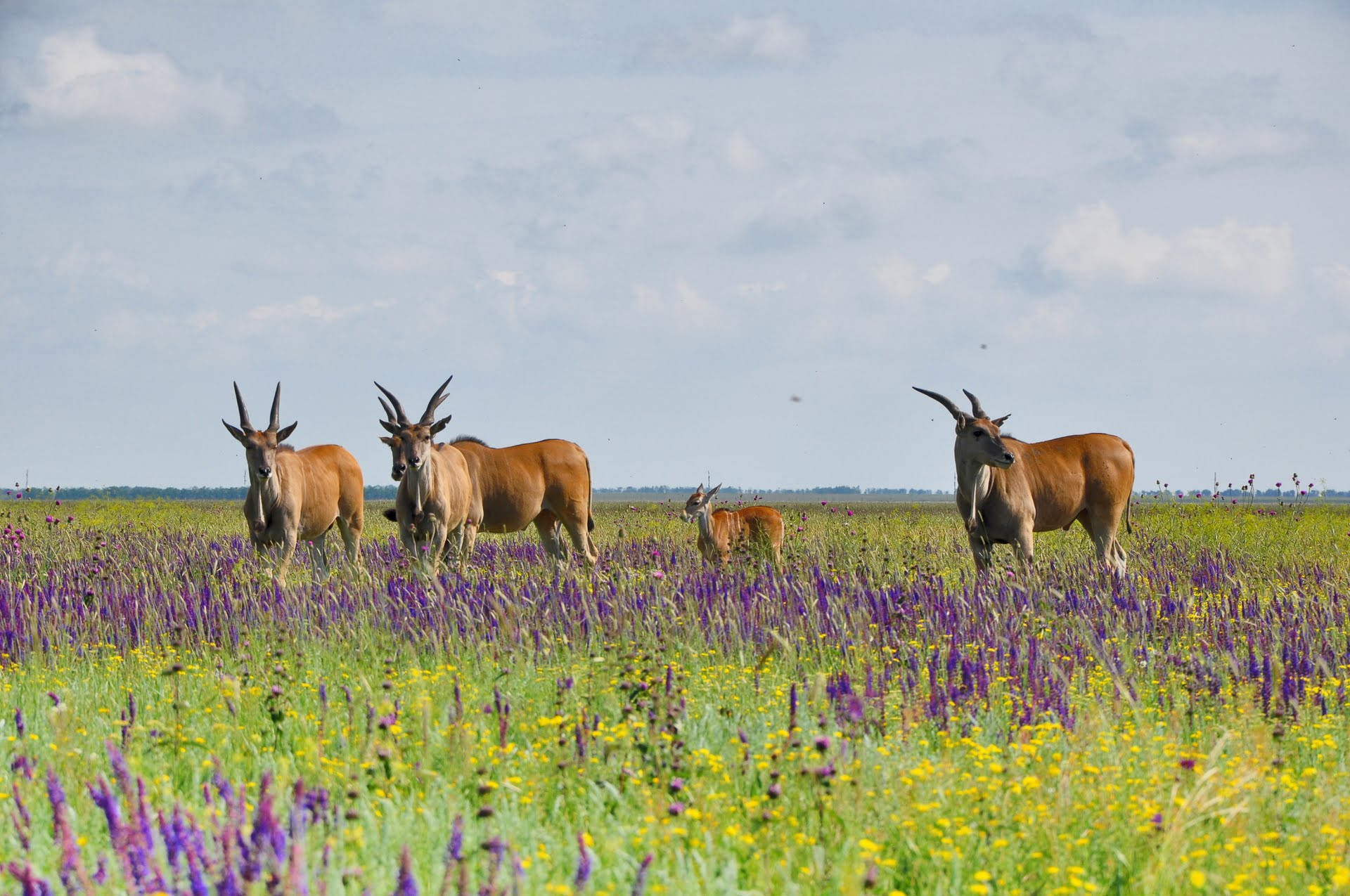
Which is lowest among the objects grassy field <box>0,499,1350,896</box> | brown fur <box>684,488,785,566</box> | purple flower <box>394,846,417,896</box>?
grassy field <box>0,499,1350,896</box>

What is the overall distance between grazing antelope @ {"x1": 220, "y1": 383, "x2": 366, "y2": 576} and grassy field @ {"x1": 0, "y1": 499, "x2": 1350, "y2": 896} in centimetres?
275

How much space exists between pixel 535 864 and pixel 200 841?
0.85 metres

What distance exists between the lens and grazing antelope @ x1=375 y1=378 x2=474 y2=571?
1189 centimetres

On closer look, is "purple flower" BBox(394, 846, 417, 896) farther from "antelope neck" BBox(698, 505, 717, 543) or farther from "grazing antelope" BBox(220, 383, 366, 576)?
"antelope neck" BBox(698, 505, 717, 543)

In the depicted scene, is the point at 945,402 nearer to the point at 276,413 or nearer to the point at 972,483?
the point at 972,483

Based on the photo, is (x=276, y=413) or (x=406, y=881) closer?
(x=406, y=881)

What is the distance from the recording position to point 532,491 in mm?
14031

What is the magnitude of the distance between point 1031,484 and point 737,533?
3.27 metres

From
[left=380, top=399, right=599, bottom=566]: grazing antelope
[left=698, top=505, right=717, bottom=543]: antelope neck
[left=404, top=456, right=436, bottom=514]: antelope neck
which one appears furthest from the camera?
[left=380, top=399, right=599, bottom=566]: grazing antelope

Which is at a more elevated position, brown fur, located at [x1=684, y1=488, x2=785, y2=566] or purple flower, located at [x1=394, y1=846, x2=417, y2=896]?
brown fur, located at [x1=684, y1=488, x2=785, y2=566]

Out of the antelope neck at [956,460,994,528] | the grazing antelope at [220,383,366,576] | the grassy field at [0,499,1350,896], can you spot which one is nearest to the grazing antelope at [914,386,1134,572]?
the antelope neck at [956,460,994,528]

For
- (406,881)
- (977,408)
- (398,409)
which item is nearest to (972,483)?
(977,408)

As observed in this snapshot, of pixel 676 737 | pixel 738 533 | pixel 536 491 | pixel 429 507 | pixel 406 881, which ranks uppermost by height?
pixel 536 491

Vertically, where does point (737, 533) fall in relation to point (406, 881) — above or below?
above
